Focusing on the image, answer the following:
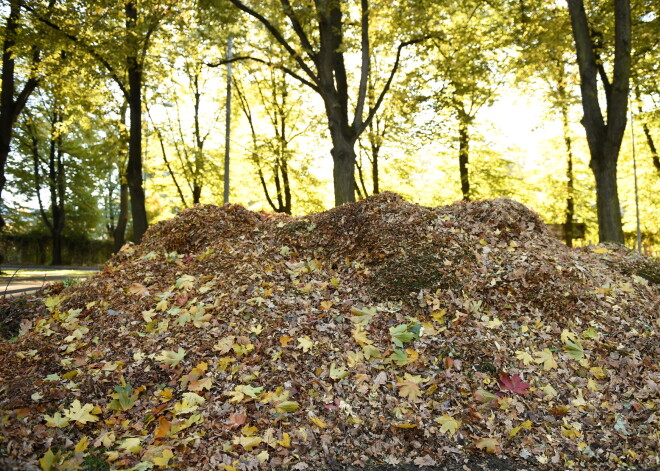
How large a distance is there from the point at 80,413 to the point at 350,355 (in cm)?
242

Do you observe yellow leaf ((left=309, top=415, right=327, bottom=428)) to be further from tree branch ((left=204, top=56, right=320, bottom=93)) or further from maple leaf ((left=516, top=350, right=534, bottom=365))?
tree branch ((left=204, top=56, right=320, bottom=93))

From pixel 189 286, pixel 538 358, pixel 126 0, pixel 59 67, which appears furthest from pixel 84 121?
pixel 538 358

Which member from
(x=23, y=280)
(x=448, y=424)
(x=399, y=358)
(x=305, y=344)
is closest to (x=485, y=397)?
(x=448, y=424)

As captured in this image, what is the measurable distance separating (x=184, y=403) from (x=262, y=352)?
914 mm

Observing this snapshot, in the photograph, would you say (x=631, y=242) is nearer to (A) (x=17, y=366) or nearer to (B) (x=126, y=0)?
(B) (x=126, y=0)

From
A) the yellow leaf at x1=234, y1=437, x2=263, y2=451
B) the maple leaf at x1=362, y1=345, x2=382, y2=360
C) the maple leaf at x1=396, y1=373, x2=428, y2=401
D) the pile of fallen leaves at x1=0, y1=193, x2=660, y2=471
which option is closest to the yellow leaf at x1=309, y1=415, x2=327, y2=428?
the pile of fallen leaves at x1=0, y1=193, x2=660, y2=471

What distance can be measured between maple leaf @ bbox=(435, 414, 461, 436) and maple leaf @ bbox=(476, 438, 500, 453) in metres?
0.21

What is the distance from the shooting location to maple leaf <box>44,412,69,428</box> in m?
3.84

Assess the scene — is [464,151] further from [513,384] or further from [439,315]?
[513,384]

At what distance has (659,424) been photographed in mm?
4059

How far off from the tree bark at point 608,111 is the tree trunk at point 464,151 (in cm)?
1048

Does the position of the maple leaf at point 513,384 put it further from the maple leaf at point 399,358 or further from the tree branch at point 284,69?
the tree branch at point 284,69

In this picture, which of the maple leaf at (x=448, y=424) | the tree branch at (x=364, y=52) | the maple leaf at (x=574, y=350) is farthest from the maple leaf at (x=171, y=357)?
the tree branch at (x=364, y=52)

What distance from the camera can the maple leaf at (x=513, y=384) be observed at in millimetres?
4348
